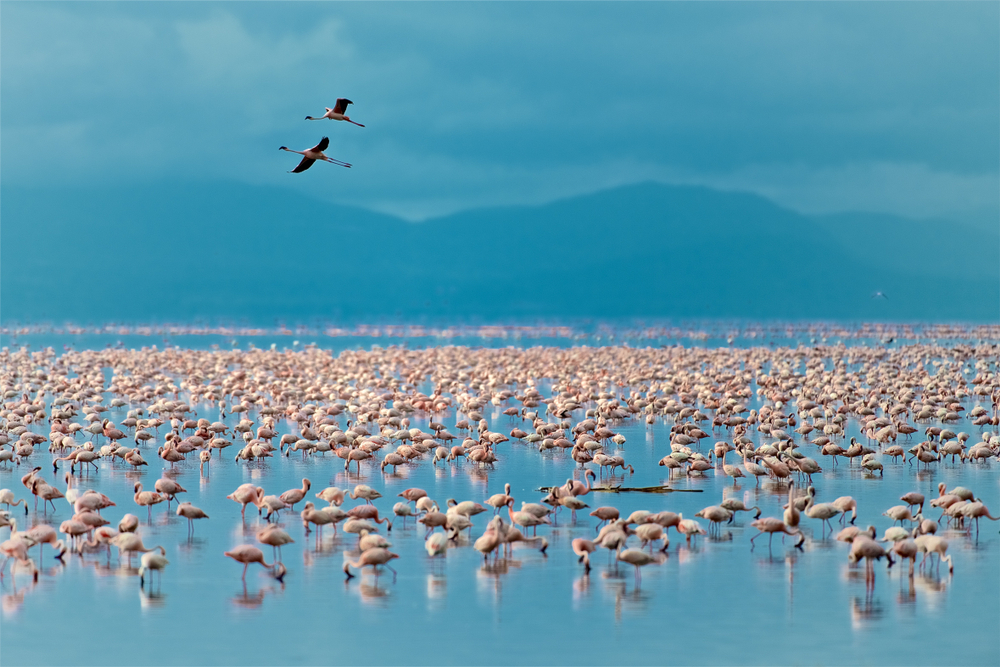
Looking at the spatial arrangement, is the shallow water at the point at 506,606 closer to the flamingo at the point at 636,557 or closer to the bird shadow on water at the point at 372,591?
the bird shadow on water at the point at 372,591

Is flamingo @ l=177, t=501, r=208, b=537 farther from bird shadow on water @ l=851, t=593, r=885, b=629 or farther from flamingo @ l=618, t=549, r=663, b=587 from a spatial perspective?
bird shadow on water @ l=851, t=593, r=885, b=629

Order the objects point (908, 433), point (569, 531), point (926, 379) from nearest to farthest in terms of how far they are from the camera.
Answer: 1. point (569, 531)
2. point (908, 433)
3. point (926, 379)

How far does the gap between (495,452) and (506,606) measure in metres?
10.4

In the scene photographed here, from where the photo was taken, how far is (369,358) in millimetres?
46625

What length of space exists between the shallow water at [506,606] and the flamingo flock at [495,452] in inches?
9.1

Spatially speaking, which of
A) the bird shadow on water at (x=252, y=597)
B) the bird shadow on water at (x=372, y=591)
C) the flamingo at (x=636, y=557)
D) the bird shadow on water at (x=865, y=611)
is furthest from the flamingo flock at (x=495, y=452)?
the bird shadow on water at (x=865, y=611)

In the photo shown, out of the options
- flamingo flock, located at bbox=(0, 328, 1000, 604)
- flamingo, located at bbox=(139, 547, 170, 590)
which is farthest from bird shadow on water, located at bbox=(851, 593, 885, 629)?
flamingo, located at bbox=(139, 547, 170, 590)

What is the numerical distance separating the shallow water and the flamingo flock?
0.23 m

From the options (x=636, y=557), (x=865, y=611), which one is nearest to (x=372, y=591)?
(x=636, y=557)

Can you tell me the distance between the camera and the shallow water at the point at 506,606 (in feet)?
35.8

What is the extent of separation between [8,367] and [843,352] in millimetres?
32706

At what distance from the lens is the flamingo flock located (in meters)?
14.1

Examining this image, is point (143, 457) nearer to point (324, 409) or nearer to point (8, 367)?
point (324, 409)

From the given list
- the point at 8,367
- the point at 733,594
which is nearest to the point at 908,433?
the point at 733,594
